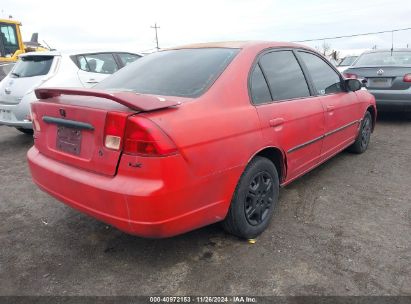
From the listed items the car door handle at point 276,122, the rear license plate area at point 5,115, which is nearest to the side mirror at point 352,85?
the car door handle at point 276,122

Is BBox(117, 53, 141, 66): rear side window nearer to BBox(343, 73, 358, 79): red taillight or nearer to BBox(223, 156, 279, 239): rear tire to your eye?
BBox(343, 73, 358, 79): red taillight

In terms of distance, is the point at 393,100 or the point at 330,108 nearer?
the point at 330,108

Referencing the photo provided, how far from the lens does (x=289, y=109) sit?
3359 mm

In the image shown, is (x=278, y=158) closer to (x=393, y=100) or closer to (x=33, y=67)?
(x=393, y=100)

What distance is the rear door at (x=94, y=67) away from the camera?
6.48 m

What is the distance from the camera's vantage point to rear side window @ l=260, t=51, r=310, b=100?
3.31 metres

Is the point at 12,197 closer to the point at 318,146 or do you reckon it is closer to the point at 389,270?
the point at 318,146

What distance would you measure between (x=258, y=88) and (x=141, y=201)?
4.69 ft

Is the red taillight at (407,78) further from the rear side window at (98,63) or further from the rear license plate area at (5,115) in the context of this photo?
the rear license plate area at (5,115)

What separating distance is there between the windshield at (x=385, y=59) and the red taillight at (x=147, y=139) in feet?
21.6

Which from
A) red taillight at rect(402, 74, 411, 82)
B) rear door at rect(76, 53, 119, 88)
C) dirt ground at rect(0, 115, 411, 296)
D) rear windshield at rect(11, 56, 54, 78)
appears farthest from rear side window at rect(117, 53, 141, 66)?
red taillight at rect(402, 74, 411, 82)

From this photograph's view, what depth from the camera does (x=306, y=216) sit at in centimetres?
350

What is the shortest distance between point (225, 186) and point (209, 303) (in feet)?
2.52

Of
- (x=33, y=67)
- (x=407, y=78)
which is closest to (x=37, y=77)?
(x=33, y=67)
